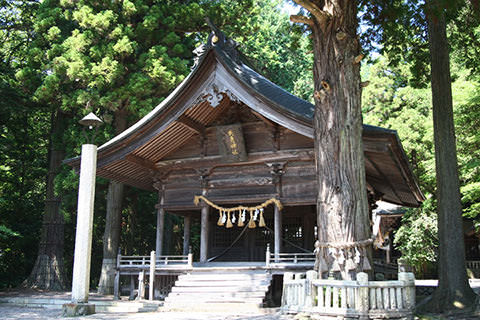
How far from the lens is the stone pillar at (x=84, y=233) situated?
1006 cm

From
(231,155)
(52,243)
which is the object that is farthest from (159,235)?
(52,243)

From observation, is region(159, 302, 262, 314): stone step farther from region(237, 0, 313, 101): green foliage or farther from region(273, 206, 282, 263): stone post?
region(237, 0, 313, 101): green foliage

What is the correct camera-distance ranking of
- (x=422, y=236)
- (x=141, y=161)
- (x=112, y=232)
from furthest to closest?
1. (x=422, y=236)
2. (x=112, y=232)
3. (x=141, y=161)

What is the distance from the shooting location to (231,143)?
1395 centimetres

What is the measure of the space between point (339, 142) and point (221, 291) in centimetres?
572

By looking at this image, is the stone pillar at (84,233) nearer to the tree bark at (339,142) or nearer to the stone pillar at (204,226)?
the stone pillar at (204,226)

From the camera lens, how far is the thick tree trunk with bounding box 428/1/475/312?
8942 millimetres

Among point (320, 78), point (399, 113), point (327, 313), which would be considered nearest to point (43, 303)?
point (327, 313)

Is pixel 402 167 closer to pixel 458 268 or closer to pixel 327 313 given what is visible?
pixel 458 268

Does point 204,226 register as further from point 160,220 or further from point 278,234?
point 278,234

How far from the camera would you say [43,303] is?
13.9 m

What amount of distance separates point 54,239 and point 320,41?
14.9 metres

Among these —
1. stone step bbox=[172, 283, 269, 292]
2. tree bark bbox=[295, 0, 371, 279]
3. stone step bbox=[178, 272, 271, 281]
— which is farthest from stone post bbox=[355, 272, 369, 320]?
stone step bbox=[178, 272, 271, 281]

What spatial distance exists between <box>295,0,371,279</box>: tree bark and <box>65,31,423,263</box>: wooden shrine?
3489mm
